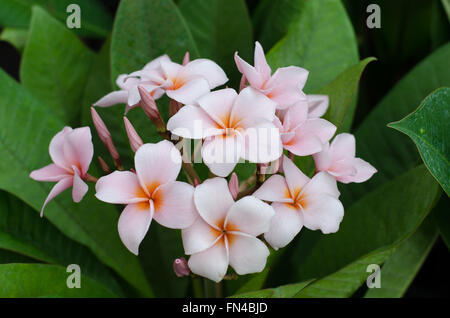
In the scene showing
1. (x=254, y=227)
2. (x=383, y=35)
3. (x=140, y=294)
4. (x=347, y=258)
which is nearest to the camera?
(x=254, y=227)

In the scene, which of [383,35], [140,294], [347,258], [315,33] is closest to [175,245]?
[140,294]

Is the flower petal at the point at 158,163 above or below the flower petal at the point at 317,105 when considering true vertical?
below

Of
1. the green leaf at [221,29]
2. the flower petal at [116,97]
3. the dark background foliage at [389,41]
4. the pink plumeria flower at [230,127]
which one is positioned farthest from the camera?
the dark background foliage at [389,41]

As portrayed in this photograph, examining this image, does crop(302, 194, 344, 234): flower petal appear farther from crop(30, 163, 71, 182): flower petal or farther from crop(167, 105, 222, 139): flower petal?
crop(30, 163, 71, 182): flower petal

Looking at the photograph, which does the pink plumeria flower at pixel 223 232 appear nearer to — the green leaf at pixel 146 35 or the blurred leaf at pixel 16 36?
the green leaf at pixel 146 35

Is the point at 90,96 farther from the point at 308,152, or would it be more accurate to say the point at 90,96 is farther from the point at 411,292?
the point at 411,292

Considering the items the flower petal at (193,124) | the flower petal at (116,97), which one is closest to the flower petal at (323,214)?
the flower petal at (193,124)
